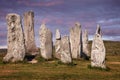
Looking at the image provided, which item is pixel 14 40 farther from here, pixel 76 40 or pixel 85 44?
pixel 85 44

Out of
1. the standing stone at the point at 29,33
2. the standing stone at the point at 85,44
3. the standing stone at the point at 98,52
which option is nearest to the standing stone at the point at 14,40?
the standing stone at the point at 29,33

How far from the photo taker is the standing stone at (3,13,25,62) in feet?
172

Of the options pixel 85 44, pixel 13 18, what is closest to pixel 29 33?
pixel 13 18

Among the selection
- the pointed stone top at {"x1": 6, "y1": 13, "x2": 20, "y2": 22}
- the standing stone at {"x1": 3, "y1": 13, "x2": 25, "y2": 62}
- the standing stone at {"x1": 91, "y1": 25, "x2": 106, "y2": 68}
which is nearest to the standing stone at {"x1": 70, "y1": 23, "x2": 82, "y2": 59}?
the standing stone at {"x1": 3, "y1": 13, "x2": 25, "y2": 62}

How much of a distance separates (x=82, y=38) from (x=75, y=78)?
33.3m

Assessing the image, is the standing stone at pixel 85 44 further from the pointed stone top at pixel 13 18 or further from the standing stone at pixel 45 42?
the pointed stone top at pixel 13 18

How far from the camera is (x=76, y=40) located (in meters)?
64.8

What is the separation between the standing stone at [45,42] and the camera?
58344 millimetres

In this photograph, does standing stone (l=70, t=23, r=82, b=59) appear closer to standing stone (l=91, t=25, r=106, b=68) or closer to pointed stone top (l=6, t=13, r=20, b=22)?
pointed stone top (l=6, t=13, r=20, b=22)

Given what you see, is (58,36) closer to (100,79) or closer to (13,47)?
(13,47)

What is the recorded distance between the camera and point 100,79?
119 ft

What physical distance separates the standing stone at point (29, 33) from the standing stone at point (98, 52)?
17403 mm

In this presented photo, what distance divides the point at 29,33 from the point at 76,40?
8.77m

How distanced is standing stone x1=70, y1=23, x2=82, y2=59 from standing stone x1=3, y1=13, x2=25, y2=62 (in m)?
13.7
